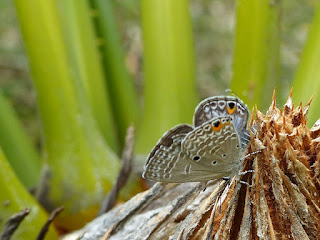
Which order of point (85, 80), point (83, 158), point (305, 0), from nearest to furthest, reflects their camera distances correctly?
point (83, 158) → point (85, 80) → point (305, 0)

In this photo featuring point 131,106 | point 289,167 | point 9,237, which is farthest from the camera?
point 131,106

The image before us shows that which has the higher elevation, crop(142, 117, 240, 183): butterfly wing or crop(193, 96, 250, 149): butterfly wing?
crop(193, 96, 250, 149): butterfly wing

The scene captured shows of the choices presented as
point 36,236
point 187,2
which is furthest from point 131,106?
point 36,236

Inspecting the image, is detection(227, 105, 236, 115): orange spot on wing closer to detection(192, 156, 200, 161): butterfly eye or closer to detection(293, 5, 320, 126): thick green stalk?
detection(192, 156, 200, 161): butterfly eye

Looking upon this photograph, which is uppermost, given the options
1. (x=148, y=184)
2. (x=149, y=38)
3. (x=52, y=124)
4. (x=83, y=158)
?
(x=149, y=38)

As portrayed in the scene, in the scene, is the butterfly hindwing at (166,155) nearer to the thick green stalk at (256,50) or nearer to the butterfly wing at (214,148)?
the butterfly wing at (214,148)

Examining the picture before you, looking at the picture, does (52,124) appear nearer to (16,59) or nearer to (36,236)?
(36,236)

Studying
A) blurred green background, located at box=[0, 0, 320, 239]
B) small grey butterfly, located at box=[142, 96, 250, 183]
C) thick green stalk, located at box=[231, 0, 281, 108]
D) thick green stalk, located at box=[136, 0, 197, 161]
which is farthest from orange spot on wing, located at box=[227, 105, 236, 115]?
thick green stalk, located at box=[136, 0, 197, 161]

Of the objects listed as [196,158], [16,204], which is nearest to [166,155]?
[196,158]
